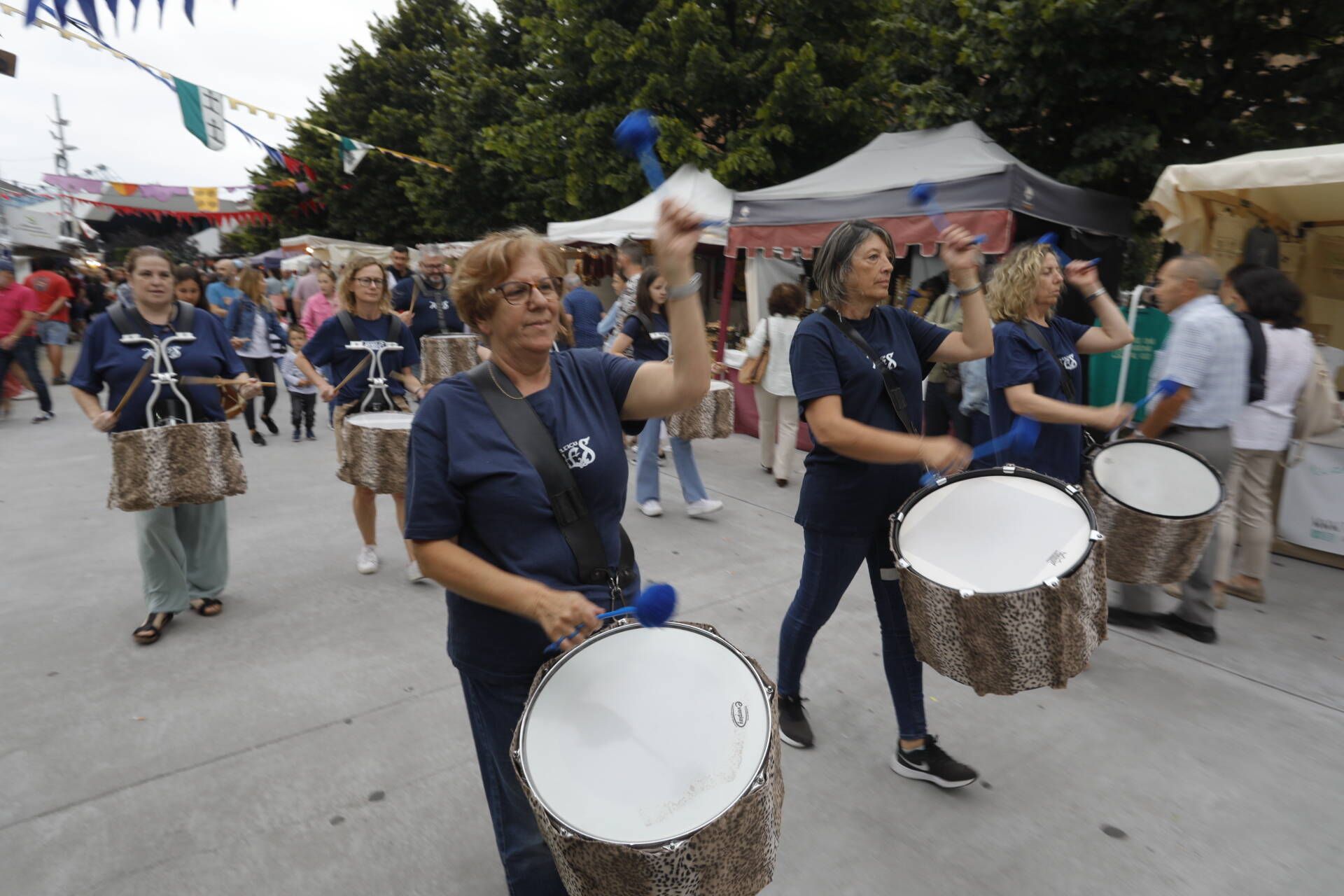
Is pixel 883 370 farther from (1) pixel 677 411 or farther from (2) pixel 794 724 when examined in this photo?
(2) pixel 794 724

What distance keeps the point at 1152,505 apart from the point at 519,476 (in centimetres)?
288

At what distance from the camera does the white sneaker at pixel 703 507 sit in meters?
6.11

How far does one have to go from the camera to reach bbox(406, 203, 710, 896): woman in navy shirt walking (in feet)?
5.41

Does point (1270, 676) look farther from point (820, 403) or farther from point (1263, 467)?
point (820, 403)

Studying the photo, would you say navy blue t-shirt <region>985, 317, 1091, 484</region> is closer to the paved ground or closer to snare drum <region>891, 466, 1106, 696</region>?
snare drum <region>891, 466, 1106, 696</region>

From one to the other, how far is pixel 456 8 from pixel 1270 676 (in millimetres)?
26725

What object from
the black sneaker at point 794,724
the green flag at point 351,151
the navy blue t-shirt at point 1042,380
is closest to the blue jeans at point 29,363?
the green flag at point 351,151

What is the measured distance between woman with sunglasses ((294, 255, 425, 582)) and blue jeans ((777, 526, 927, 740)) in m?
2.60

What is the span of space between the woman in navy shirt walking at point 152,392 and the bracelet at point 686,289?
3197mm

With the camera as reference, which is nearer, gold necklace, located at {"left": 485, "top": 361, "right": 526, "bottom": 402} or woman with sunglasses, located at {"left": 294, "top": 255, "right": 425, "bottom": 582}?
gold necklace, located at {"left": 485, "top": 361, "right": 526, "bottom": 402}

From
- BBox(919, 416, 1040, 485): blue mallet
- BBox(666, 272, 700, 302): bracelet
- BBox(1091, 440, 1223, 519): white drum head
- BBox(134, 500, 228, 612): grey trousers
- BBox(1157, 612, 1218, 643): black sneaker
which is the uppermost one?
BBox(666, 272, 700, 302): bracelet

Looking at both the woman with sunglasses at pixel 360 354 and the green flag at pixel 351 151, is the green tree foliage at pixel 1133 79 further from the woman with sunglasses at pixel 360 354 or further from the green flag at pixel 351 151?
the green flag at pixel 351 151

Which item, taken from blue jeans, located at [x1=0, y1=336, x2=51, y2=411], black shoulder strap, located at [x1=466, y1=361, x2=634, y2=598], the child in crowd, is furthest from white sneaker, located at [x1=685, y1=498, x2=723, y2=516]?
blue jeans, located at [x1=0, y1=336, x2=51, y2=411]

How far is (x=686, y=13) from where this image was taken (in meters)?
12.5
